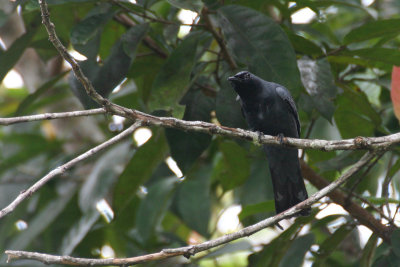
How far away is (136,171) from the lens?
377 centimetres

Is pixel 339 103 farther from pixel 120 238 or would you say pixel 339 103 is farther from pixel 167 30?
pixel 120 238

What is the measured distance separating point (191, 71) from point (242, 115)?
1.44 ft

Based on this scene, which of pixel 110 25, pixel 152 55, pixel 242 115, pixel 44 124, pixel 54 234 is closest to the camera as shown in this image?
pixel 242 115

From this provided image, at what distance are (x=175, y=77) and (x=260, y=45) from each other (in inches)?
20.7

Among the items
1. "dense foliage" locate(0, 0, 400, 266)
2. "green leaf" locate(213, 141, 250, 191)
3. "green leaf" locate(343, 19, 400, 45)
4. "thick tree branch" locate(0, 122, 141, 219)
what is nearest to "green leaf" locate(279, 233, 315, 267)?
"dense foliage" locate(0, 0, 400, 266)

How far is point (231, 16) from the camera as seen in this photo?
10.7 feet

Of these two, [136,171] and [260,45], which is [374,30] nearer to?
[260,45]

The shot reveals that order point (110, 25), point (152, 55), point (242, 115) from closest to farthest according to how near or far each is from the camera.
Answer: point (242, 115), point (152, 55), point (110, 25)

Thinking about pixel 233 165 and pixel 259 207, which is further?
pixel 233 165

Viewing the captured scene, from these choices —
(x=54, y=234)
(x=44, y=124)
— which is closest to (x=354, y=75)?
(x=54, y=234)

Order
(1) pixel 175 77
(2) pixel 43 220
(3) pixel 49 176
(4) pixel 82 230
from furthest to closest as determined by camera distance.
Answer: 1. (2) pixel 43 220
2. (4) pixel 82 230
3. (1) pixel 175 77
4. (3) pixel 49 176

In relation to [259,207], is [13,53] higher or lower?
higher

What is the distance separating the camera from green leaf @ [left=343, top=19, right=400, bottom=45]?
336 cm

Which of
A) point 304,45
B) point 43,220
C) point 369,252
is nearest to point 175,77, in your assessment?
point 304,45
